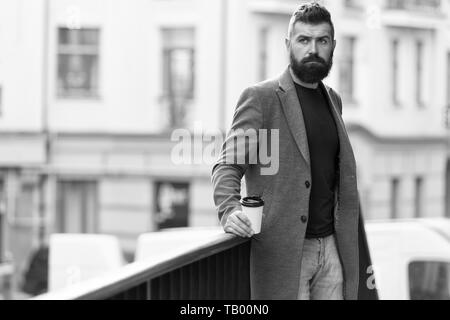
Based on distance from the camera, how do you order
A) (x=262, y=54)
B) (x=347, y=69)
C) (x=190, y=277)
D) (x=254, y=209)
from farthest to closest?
1. (x=347, y=69)
2. (x=262, y=54)
3. (x=254, y=209)
4. (x=190, y=277)

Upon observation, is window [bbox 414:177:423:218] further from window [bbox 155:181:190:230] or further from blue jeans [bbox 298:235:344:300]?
blue jeans [bbox 298:235:344:300]

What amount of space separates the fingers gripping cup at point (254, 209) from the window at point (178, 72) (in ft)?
56.6

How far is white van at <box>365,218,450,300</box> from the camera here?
8.49 m

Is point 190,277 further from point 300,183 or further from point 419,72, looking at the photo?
point 419,72

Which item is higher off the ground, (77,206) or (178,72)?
(178,72)

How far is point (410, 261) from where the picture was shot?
28.3ft

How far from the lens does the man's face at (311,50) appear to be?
12.9 feet

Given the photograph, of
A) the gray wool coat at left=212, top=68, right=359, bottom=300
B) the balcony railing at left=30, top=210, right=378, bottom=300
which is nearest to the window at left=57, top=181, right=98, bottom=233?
the balcony railing at left=30, top=210, right=378, bottom=300

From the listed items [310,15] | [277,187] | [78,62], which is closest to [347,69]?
[78,62]

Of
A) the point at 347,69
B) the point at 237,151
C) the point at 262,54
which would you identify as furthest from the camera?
the point at 347,69

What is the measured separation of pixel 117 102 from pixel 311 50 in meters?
17.4

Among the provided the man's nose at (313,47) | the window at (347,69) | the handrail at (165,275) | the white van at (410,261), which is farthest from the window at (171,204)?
the man's nose at (313,47)

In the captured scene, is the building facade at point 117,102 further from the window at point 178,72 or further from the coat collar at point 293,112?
the coat collar at point 293,112

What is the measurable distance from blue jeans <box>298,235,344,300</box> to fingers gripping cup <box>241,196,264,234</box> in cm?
25
